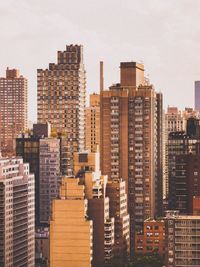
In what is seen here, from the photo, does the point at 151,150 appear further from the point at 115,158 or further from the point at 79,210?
the point at 79,210

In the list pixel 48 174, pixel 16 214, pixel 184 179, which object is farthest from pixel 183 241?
pixel 48 174

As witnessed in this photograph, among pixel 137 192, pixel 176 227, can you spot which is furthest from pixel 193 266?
pixel 137 192

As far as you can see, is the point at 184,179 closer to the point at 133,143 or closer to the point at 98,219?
the point at 133,143

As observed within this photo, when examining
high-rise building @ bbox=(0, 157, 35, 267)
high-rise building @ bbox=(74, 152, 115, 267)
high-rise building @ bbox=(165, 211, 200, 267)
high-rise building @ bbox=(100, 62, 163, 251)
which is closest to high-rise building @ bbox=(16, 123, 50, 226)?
high-rise building @ bbox=(100, 62, 163, 251)

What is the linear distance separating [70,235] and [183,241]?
17.2m

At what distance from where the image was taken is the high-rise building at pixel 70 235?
5433 inches

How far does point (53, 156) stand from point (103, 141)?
18.3 metres

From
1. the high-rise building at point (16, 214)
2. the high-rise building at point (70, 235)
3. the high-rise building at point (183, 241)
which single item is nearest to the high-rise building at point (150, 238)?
the high-rise building at point (16, 214)

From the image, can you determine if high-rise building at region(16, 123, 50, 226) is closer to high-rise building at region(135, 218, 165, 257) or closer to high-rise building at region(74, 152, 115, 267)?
high-rise building at region(135, 218, 165, 257)

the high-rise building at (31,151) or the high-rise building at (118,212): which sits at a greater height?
the high-rise building at (31,151)

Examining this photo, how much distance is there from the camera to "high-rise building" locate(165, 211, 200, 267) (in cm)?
13012

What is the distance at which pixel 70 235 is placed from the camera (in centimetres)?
13825

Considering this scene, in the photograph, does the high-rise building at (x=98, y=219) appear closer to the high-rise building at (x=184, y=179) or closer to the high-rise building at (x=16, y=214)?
the high-rise building at (x=16, y=214)

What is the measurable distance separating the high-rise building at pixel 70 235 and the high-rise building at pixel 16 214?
367 inches
